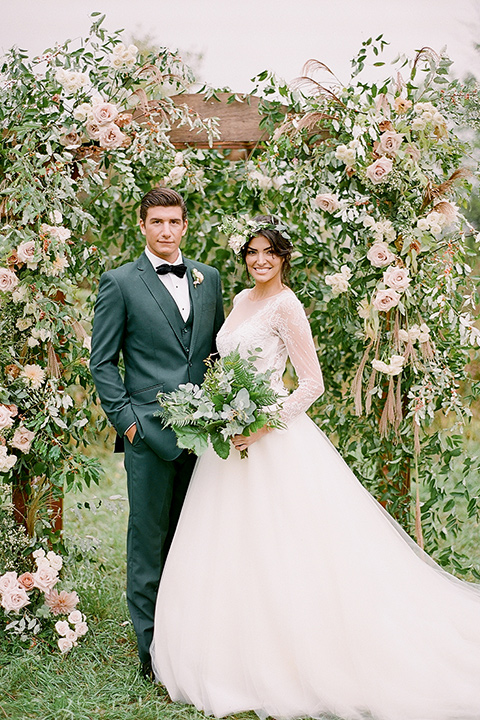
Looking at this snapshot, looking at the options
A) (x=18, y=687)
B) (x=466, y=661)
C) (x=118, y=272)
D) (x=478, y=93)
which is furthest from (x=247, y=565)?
(x=478, y=93)

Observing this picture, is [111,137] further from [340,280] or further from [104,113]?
[340,280]

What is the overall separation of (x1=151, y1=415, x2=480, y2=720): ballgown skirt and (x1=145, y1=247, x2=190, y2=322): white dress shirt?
0.62 m

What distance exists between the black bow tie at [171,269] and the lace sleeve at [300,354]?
433 mm

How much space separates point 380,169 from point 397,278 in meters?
0.46

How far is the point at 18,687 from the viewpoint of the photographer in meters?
2.72

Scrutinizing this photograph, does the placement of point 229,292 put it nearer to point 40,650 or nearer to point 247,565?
point 247,565

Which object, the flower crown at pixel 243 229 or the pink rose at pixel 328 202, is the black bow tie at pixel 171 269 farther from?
the pink rose at pixel 328 202

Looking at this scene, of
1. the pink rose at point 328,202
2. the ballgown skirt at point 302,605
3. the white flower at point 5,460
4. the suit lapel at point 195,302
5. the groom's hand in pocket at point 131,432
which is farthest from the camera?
the pink rose at point 328,202

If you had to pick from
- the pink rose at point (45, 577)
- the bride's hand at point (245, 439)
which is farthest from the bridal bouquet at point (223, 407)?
the pink rose at point (45, 577)

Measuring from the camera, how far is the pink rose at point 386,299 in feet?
9.50

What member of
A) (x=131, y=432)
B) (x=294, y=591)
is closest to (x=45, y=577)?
(x=131, y=432)

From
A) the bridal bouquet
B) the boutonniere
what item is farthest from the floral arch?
the bridal bouquet

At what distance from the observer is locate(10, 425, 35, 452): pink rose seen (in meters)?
A: 2.97

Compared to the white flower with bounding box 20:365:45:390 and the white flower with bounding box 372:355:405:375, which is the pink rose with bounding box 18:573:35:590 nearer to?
the white flower with bounding box 20:365:45:390
